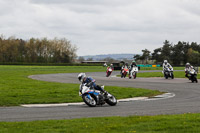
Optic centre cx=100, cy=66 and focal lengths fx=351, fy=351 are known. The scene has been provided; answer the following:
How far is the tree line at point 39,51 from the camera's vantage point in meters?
139

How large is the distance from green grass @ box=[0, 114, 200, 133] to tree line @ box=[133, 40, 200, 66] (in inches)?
5346

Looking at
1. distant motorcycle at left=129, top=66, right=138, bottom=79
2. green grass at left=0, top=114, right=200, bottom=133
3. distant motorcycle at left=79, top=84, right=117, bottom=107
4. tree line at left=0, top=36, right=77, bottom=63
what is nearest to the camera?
green grass at left=0, top=114, right=200, bottom=133

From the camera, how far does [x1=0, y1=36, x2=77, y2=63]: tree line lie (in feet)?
456

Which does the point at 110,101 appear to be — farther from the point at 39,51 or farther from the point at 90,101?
the point at 39,51

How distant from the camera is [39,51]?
5802 inches

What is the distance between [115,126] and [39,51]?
141 m

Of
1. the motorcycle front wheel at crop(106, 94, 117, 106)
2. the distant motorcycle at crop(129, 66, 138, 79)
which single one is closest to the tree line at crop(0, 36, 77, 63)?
the distant motorcycle at crop(129, 66, 138, 79)

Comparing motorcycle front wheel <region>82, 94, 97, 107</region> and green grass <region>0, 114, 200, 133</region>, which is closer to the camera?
green grass <region>0, 114, 200, 133</region>

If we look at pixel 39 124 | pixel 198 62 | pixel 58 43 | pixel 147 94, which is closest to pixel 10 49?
pixel 58 43

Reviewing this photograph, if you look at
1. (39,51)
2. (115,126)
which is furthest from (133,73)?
(39,51)

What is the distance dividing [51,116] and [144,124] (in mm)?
3833

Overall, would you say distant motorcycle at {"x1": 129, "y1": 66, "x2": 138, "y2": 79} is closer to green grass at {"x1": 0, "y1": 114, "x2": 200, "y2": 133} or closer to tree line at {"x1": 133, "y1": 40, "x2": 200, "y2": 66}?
green grass at {"x1": 0, "y1": 114, "x2": 200, "y2": 133}

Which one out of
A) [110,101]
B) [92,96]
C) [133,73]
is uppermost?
[133,73]

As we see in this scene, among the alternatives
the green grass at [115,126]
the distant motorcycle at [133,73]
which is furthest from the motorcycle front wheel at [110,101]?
the distant motorcycle at [133,73]
